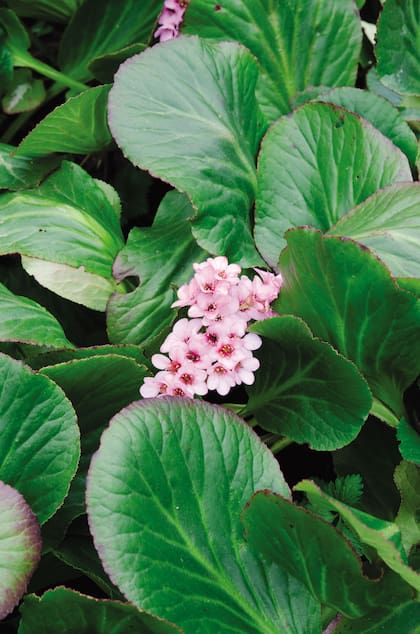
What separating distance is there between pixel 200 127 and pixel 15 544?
62 cm

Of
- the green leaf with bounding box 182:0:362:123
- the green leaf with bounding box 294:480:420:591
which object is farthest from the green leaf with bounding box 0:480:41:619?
the green leaf with bounding box 182:0:362:123

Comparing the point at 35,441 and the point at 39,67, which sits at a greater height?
the point at 39,67

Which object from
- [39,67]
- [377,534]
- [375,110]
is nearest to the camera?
[377,534]

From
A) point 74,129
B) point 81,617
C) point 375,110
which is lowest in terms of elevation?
point 81,617

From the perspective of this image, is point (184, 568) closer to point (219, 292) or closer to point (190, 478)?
point (190, 478)

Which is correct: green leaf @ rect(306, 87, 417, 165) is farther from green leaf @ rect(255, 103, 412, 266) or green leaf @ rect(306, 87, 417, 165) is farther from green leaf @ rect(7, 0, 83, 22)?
green leaf @ rect(7, 0, 83, 22)

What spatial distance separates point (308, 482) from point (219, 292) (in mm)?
280

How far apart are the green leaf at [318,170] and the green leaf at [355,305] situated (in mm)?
156

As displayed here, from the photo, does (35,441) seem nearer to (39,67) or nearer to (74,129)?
(74,129)

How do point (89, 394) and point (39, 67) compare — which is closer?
point (89, 394)

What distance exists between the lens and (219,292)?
91cm

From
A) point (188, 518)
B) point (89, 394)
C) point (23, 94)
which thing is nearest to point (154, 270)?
point (89, 394)

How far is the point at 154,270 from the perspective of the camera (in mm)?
1104

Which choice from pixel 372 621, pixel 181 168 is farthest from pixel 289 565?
pixel 181 168
